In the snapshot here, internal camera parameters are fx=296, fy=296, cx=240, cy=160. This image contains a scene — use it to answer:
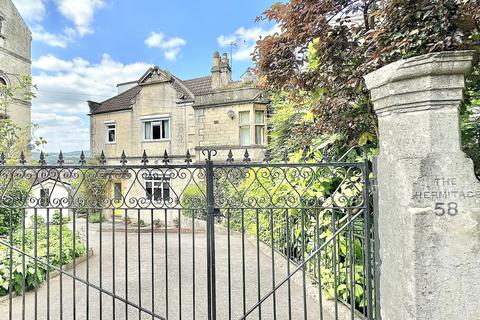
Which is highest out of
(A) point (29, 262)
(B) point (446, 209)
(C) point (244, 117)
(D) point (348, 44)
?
(C) point (244, 117)

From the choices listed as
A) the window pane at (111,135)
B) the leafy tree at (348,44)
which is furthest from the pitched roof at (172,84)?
the leafy tree at (348,44)

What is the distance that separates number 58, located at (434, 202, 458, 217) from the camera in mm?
1643

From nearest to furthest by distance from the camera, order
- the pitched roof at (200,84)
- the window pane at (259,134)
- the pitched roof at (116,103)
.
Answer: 1. the window pane at (259,134)
2. the pitched roof at (200,84)
3. the pitched roof at (116,103)

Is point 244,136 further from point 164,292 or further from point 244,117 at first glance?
point 164,292

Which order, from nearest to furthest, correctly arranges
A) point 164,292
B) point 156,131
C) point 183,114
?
point 164,292 < point 183,114 < point 156,131

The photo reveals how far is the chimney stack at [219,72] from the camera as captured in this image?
1427cm

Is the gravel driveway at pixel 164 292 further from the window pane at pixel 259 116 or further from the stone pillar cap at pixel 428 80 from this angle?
the window pane at pixel 259 116

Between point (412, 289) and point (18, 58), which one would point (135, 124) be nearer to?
point (18, 58)

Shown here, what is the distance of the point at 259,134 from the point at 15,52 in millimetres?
13118

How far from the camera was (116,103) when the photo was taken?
17.5 meters

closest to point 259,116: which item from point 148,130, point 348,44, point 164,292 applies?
point 148,130

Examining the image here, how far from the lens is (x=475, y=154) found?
256cm

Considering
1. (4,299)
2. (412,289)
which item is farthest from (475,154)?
(4,299)

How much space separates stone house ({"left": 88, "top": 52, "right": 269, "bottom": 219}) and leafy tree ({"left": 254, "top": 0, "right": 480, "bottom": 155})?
28.5 feet
